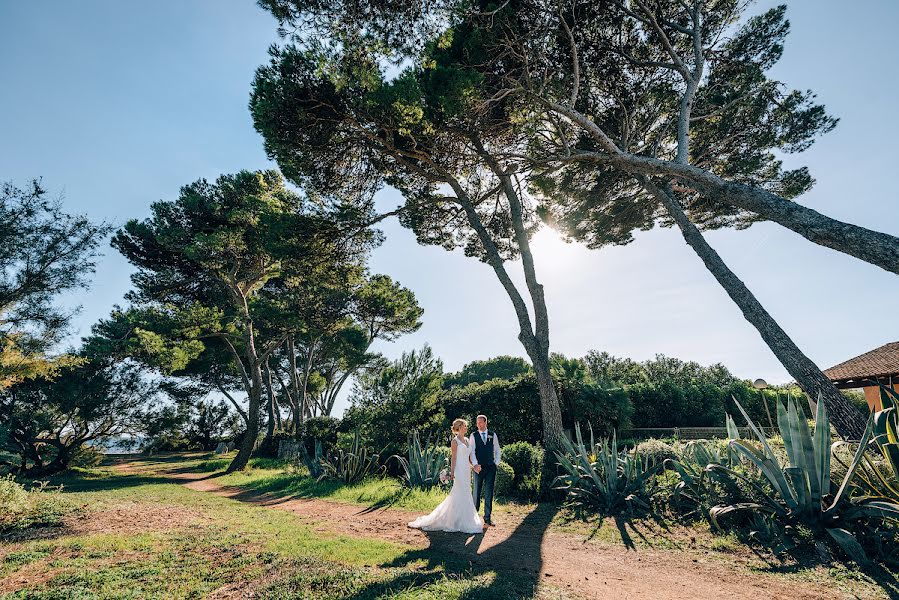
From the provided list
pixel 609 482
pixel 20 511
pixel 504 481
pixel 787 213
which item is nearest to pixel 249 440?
pixel 20 511

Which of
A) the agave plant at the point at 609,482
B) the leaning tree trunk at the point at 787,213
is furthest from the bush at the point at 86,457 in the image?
the leaning tree trunk at the point at 787,213

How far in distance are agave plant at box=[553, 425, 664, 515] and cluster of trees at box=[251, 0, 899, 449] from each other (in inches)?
82.3

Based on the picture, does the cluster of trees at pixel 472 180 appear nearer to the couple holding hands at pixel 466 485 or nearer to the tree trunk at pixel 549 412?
the tree trunk at pixel 549 412

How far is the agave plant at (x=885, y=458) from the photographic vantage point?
3.51 m

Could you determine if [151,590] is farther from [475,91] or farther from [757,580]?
[475,91]

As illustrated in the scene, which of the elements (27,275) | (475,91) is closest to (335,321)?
(27,275)

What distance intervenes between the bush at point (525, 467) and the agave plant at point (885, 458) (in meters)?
5.04

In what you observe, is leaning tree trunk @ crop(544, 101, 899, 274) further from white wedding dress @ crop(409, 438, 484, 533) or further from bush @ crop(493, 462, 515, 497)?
bush @ crop(493, 462, 515, 497)

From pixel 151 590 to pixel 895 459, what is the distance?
6.75 m

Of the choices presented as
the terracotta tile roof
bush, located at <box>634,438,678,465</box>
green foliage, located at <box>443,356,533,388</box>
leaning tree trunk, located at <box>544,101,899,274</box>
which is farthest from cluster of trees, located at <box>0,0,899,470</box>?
green foliage, located at <box>443,356,533,388</box>

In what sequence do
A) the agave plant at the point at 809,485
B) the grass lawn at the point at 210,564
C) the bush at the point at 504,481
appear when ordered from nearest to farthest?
the grass lawn at the point at 210,564 < the agave plant at the point at 809,485 < the bush at the point at 504,481

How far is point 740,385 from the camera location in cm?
1789

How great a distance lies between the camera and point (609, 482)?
6469 millimetres

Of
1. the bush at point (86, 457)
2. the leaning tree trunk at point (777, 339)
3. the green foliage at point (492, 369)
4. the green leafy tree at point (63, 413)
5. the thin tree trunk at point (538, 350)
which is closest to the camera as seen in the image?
the leaning tree trunk at point (777, 339)
